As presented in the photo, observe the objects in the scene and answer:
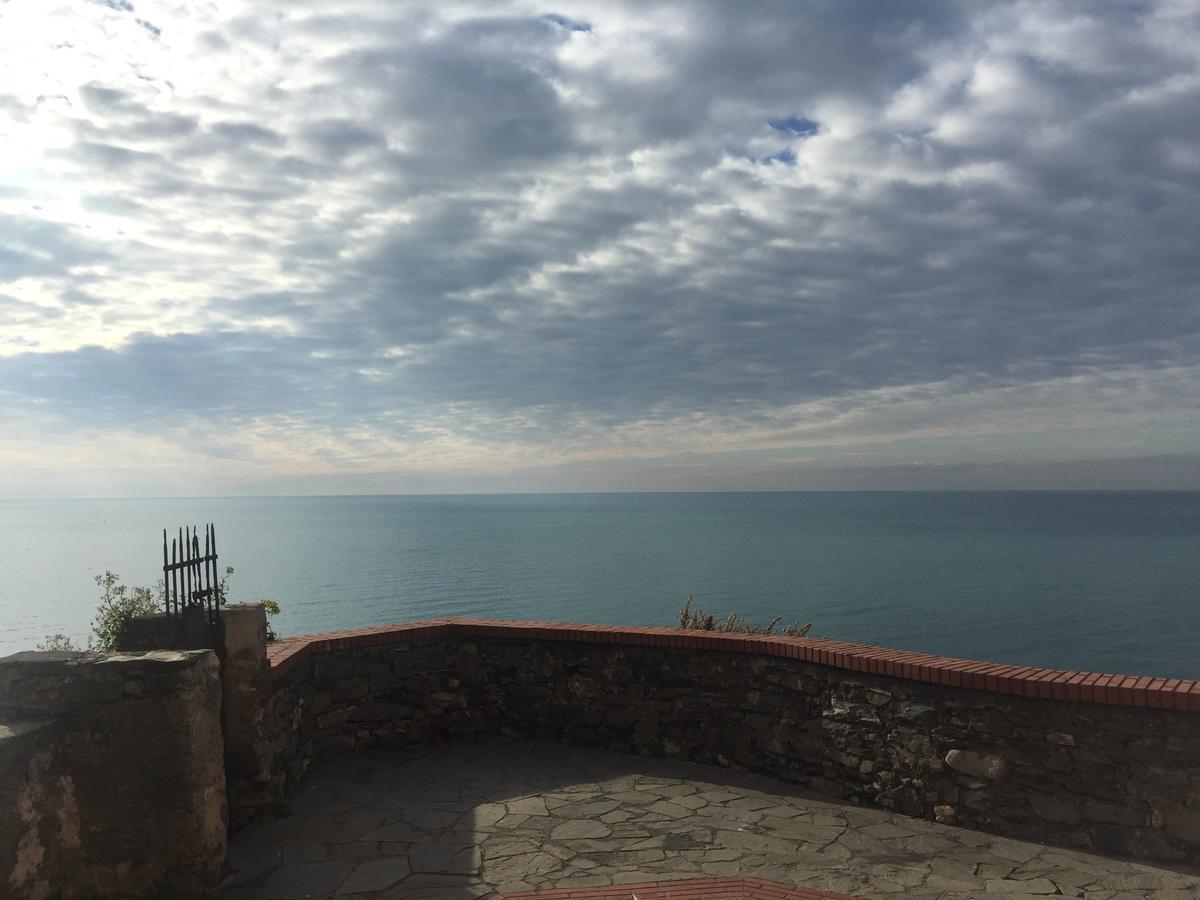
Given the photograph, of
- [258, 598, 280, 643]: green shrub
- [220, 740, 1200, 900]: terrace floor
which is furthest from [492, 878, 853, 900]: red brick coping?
[258, 598, 280, 643]: green shrub

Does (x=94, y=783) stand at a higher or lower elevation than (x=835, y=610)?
higher

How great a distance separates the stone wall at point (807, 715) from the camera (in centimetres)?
514

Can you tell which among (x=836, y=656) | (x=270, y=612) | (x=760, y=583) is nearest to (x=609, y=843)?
(x=836, y=656)

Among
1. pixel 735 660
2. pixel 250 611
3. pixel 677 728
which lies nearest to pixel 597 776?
pixel 677 728

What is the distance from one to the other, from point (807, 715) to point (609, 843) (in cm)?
190

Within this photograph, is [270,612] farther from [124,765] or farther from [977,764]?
[977,764]

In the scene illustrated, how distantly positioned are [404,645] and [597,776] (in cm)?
220

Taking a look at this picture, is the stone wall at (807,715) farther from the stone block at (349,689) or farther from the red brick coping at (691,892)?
the red brick coping at (691,892)

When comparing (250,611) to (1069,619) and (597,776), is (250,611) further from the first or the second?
(1069,619)

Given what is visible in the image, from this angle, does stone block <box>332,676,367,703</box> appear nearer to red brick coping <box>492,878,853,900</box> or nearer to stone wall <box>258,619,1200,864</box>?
stone wall <box>258,619,1200,864</box>

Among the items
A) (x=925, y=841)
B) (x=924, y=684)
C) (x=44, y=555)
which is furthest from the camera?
(x=44, y=555)

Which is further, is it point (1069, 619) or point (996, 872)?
point (1069, 619)

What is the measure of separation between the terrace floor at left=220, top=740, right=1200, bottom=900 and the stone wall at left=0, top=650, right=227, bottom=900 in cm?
46

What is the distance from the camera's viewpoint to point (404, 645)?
7.80 meters
